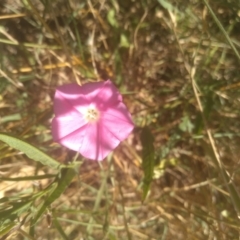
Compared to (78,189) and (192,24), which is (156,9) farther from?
(78,189)

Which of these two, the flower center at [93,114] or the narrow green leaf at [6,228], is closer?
the narrow green leaf at [6,228]

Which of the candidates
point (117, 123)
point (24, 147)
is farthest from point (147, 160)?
point (24, 147)

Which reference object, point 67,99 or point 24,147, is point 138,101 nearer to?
point 67,99

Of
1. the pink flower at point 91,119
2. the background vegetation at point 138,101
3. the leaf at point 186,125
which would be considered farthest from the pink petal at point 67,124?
the leaf at point 186,125

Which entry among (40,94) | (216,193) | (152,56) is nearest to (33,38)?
(40,94)

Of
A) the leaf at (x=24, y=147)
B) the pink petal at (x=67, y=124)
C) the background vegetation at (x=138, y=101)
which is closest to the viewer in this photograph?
the leaf at (x=24, y=147)

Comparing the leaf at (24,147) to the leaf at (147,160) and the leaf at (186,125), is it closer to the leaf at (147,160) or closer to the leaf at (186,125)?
the leaf at (147,160)

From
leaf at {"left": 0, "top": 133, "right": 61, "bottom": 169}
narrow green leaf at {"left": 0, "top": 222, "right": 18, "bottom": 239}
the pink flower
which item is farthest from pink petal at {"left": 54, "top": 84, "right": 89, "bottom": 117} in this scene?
narrow green leaf at {"left": 0, "top": 222, "right": 18, "bottom": 239}
